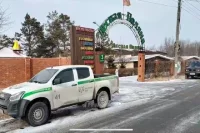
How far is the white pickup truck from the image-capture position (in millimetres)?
8586

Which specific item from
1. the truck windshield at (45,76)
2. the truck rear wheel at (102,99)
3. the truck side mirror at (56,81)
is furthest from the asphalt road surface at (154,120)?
the truck windshield at (45,76)

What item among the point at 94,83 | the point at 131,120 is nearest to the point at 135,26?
the point at 94,83

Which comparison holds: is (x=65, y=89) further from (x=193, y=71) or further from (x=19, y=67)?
(x=193, y=71)

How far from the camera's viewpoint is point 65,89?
973 cm

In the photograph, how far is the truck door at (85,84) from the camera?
10.4 m

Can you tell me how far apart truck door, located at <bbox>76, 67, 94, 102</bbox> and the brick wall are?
8.55 meters

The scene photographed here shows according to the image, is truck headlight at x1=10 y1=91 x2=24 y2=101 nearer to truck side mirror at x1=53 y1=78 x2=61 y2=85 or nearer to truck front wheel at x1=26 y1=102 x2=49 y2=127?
truck front wheel at x1=26 y1=102 x2=49 y2=127

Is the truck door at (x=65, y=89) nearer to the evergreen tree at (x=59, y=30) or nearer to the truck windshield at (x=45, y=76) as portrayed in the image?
the truck windshield at (x=45, y=76)

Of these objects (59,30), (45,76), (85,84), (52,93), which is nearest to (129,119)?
(85,84)

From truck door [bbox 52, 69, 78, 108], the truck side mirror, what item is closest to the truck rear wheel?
truck door [bbox 52, 69, 78, 108]

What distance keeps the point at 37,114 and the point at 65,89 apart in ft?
4.56

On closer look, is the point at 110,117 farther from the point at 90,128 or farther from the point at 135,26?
the point at 135,26

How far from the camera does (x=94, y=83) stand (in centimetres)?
1105

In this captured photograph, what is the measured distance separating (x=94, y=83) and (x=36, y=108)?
294 centimetres
